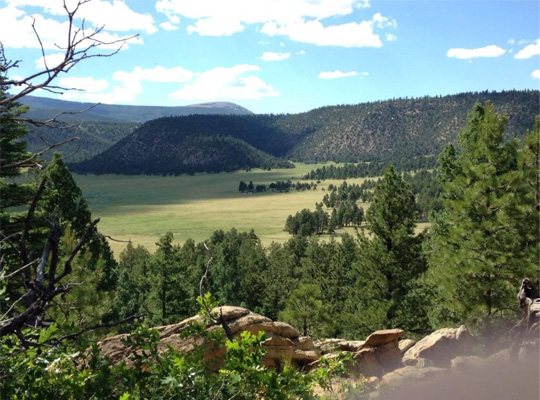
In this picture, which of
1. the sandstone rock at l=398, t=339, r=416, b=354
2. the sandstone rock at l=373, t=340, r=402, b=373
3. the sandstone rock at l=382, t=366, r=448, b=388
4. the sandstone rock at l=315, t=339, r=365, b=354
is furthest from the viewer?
the sandstone rock at l=398, t=339, r=416, b=354

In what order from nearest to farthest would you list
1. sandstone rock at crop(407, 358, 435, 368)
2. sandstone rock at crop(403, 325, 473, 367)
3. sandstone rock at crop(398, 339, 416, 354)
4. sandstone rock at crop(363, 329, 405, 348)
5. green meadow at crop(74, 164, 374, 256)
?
1. sandstone rock at crop(407, 358, 435, 368)
2. sandstone rock at crop(403, 325, 473, 367)
3. sandstone rock at crop(363, 329, 405, 348)
4. sandstone rock at crop(398, 339, 416, 354)
5. green meadow at crop(74, 164, 374, 256)

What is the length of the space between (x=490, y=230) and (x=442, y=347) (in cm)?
509

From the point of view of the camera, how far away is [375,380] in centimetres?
1137

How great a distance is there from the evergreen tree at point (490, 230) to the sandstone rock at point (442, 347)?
6.93 feet

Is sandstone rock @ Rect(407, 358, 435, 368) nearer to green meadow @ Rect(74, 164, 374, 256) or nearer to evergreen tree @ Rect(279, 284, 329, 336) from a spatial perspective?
evergreen tree @ Rect(279, 284, 329, 336)

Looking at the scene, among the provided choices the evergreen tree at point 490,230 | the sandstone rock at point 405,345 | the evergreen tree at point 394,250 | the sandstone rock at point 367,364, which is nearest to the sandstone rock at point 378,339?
the sandstone rock at point 367,364

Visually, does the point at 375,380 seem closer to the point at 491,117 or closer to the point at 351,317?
the point at 491,117

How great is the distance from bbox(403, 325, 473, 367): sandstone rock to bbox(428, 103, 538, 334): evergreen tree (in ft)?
6.93

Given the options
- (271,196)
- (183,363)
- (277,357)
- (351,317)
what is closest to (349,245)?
(351,317)

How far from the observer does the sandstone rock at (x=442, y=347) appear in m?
14.7

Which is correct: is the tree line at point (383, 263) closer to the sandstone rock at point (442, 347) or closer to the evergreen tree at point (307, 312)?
the evergreen tree at point (307, 312)

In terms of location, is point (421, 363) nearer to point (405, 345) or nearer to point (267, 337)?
point (405, 345)

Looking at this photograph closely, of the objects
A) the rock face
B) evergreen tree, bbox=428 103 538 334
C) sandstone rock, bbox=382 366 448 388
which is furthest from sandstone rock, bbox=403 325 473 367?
the rock face

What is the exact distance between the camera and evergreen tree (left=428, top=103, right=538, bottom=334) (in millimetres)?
16891
